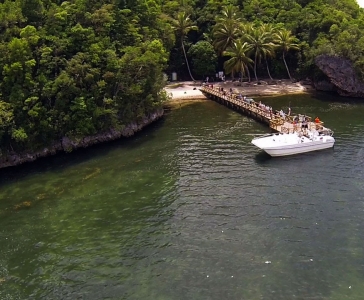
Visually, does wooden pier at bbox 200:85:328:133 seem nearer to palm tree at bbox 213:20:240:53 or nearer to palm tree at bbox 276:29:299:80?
palm tree at bbox 213:20:240:53

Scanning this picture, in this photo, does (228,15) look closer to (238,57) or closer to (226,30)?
(226,30)

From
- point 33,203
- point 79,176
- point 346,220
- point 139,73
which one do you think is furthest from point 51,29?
point 346,220

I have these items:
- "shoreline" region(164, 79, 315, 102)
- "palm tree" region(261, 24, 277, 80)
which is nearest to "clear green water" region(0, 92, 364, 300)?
"shoreline" region(164, 79, 315, 102)

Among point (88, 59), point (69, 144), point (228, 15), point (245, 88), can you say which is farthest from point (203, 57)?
point (69, 144)

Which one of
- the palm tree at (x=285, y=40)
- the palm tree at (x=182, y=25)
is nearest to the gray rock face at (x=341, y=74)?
the palm tree at (x=285, y=40)

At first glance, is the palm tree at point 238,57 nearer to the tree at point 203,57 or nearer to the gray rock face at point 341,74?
the tree at point 203,57

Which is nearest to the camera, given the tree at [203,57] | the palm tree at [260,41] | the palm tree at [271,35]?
the palm tree at [260,41]
